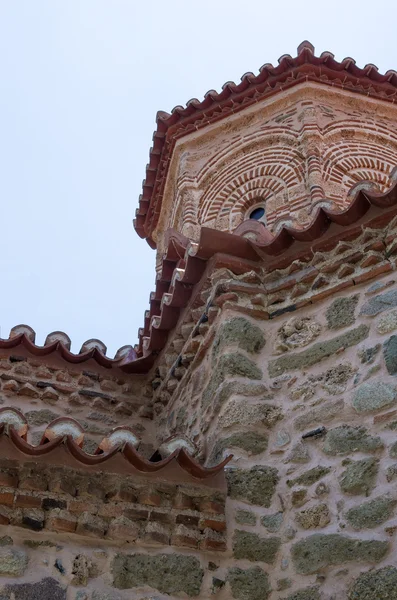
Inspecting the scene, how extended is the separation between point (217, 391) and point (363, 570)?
1486 millimetres

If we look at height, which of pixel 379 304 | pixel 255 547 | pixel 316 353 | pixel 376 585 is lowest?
pixel 376 585

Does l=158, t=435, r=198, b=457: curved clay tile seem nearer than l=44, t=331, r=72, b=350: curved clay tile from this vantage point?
Yes

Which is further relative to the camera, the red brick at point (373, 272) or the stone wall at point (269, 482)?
the red brick at point (373, 272)

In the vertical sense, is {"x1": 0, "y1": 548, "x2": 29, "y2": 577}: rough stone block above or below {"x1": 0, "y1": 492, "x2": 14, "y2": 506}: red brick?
below

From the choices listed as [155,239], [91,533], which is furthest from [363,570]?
[155,239]

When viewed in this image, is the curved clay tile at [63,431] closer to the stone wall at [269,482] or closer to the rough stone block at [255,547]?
the stone wall at [269,482]

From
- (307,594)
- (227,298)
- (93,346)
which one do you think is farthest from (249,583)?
(93,346)

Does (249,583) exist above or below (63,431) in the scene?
below

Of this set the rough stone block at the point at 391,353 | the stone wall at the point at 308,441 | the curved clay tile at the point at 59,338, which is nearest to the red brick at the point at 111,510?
the stone wall at the point at 308,441

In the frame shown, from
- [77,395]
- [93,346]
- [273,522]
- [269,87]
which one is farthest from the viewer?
[269,87]

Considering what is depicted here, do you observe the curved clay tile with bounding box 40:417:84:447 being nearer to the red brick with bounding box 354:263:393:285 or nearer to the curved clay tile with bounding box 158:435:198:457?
the curved clay tile with bounding box 158:435:198:457

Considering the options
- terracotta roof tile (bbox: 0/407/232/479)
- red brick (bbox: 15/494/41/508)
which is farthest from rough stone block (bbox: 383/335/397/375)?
red brick (bbox: 15/494/41/508)

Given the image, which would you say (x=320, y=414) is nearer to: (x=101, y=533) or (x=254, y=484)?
(x=254, y=484)

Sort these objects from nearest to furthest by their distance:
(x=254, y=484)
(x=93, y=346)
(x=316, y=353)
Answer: (x=254, y=484) → (x=316, y=353) → (x=93, y=346)
